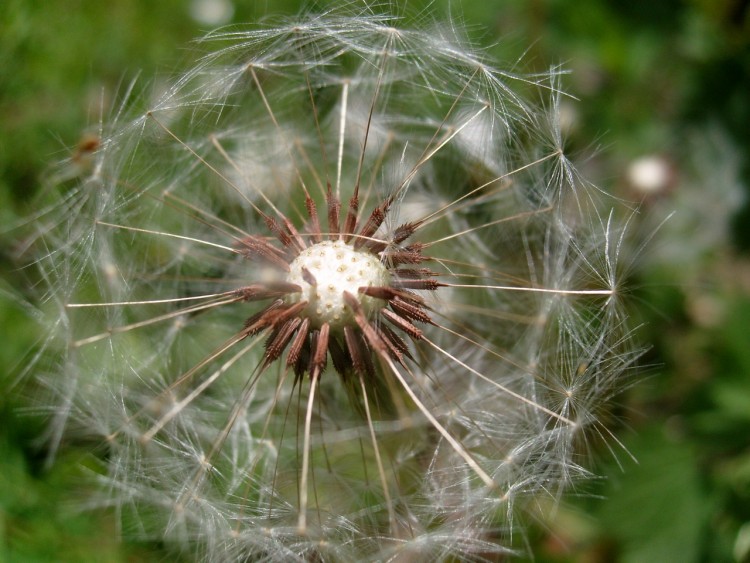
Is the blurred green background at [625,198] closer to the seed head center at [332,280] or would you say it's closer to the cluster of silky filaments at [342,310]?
the cluster of silky filaments at [342,310]

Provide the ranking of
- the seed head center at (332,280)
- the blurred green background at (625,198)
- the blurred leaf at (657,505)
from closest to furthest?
the seed head center at (332,280), the blurred green background at (625,198), the blurred leaf at (657,505)

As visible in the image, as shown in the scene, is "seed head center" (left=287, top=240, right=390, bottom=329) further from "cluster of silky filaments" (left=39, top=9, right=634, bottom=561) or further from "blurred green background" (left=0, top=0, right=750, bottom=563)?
"blurred green background" (left=0, top=0, right=750, bottom=563)

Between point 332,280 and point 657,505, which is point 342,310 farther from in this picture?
point 657,505

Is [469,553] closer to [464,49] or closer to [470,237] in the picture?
[470,237]

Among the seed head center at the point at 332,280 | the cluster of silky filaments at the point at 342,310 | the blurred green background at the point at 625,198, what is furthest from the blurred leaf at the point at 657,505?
the seed head center at the point at 332,280

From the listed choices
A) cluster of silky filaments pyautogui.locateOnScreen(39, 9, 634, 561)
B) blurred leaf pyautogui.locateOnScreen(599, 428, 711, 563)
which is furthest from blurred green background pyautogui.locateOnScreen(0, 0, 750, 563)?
cluster of silky filaments pyautogui.locateOnScreen(39, 9, 634, 561)

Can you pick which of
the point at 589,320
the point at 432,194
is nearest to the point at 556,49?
the point at 432,194
